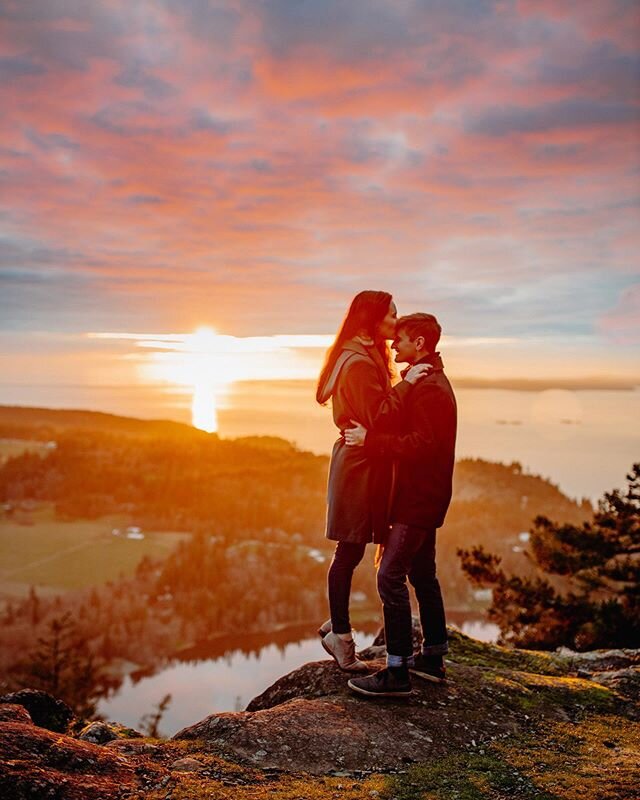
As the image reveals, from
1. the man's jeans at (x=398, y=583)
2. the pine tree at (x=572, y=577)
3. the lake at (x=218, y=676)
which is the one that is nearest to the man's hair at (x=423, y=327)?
the man's jeans at (x=398, y=583)

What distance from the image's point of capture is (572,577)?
50.5 feet

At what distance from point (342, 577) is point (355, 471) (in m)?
1.12

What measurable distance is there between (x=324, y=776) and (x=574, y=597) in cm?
1188

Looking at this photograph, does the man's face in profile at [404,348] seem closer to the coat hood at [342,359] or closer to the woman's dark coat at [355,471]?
the woman's dark coat at [355,471]

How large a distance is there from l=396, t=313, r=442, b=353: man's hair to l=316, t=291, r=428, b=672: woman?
0.15 m

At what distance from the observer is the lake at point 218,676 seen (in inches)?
3241

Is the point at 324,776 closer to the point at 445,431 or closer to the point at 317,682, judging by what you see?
the point at 317,682

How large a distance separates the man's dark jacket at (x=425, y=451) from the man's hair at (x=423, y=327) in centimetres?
15

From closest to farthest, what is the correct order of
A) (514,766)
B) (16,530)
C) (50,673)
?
1. (514,766)
2. (50,673)
3. (16,530)

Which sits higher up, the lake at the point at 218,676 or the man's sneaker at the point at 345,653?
the man's sneaker at the point at 345,653

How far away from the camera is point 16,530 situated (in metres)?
168

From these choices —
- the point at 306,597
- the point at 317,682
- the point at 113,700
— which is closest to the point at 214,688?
the point at 113,700

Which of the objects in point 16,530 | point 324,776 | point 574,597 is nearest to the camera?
point 324,776

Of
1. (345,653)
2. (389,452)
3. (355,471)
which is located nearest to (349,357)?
(389,452)
